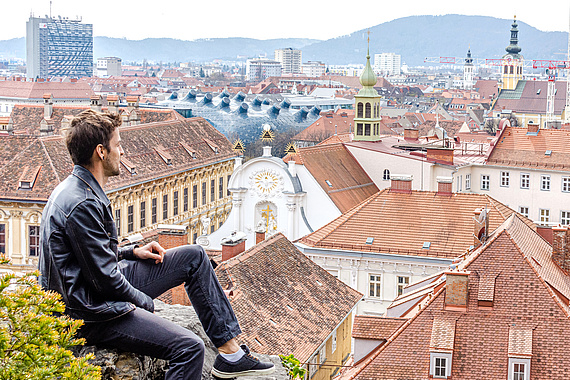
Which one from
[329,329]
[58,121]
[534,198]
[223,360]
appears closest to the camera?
[223,360]

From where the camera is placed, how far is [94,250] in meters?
8.31

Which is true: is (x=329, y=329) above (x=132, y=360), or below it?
below

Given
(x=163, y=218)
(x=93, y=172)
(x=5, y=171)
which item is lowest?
(x=163, y=218)

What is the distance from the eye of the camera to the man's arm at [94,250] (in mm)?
8281

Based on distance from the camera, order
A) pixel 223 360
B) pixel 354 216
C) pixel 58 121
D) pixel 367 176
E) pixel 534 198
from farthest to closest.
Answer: pixel 58 121 < pixel 534 198 < pixel 367 176 < pixel 354 216 < pixel 223 360

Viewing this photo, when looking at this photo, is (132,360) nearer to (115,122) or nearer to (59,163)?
(115,122)

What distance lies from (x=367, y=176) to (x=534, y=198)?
1143 cm

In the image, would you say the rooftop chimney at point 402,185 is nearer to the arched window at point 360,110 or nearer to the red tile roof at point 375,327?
the red tile roof at point 375,327

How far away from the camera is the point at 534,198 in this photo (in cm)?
5722

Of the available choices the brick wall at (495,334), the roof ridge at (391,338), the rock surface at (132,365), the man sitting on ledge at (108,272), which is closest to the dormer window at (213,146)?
the roof ridge at (391,338)

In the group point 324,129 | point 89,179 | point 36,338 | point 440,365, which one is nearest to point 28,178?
point 440,365

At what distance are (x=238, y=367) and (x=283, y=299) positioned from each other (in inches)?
685

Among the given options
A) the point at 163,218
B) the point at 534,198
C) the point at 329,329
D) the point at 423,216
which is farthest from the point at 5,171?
the point at 534,198

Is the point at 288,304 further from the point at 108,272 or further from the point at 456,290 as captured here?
the point at 108,272
